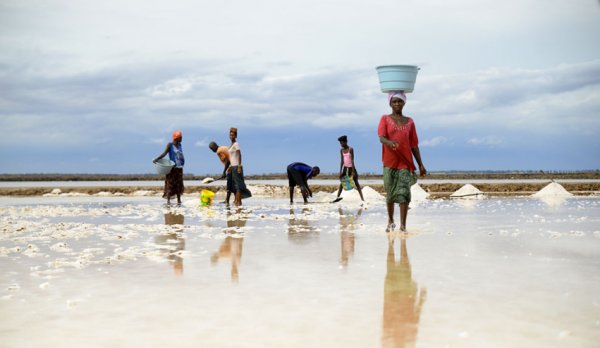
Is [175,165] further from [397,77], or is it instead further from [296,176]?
[397,77]

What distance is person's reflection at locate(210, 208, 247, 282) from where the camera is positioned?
6.95 metres

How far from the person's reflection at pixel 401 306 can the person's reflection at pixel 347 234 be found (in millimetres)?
710

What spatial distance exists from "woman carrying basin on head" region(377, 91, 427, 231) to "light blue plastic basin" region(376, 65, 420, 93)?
18.6 inches

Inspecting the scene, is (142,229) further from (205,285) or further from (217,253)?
(205,285)

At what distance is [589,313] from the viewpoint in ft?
15.5

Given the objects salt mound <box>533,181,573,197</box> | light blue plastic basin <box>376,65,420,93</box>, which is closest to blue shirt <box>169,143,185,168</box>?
light blue plastic basin <box>376,65,420,93</box>

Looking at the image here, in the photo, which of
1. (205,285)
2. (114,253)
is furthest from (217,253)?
(205,285)

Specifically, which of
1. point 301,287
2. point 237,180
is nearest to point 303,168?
point 237,180

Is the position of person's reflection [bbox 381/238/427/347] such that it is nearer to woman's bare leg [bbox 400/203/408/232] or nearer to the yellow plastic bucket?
woman's bare leg [bbox 400/203/408/232]

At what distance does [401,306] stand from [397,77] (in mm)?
6273

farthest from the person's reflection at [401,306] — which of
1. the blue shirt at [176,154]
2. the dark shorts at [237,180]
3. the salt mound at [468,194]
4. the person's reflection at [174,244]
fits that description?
the salt mound at [468,194]

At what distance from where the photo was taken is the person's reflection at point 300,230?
31.2ft

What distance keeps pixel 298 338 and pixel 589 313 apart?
7.17 feet

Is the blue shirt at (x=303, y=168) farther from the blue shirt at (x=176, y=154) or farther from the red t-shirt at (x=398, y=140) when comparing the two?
the red t-shirt at (x=398, y=140)
